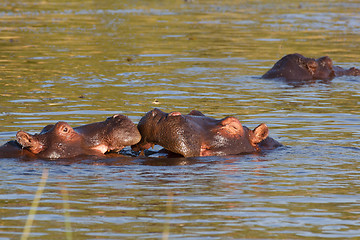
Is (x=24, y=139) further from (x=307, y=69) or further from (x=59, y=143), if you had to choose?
(x=307, y=69)

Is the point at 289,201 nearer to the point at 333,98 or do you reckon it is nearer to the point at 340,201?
the point at 340,201

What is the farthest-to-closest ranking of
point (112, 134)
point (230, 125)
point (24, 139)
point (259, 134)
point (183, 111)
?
point (183, 111)
point (259, 134)
point (230, 125)
point (112, 134)
point (24, 139)

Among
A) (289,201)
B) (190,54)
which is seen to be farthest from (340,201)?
(190,54)

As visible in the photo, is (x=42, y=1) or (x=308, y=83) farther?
(x=42, y=1)

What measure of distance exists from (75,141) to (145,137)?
0.82 metres

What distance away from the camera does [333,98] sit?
47.9 feet

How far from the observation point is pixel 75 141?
929 cm

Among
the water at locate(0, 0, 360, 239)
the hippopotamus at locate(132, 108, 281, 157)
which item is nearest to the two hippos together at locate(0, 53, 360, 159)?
the hippopotamus at locate(132, 108, 281, 157)

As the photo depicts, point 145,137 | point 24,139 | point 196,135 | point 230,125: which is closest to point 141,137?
point 145,137

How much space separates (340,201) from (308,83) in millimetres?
Result: 9404

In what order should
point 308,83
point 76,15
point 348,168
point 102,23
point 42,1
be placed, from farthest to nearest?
point 42,1 → point 76,15 → point 102,23 → point 308,83 → point 348,168

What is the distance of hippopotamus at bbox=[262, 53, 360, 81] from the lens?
1716 centimetres

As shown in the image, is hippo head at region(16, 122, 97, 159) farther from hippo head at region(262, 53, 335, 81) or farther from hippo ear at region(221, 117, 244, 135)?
hippo head at region(262, 53, 335, 81)

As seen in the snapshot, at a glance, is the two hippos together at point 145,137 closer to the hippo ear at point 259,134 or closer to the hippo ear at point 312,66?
the hippo ear at point 259,134
